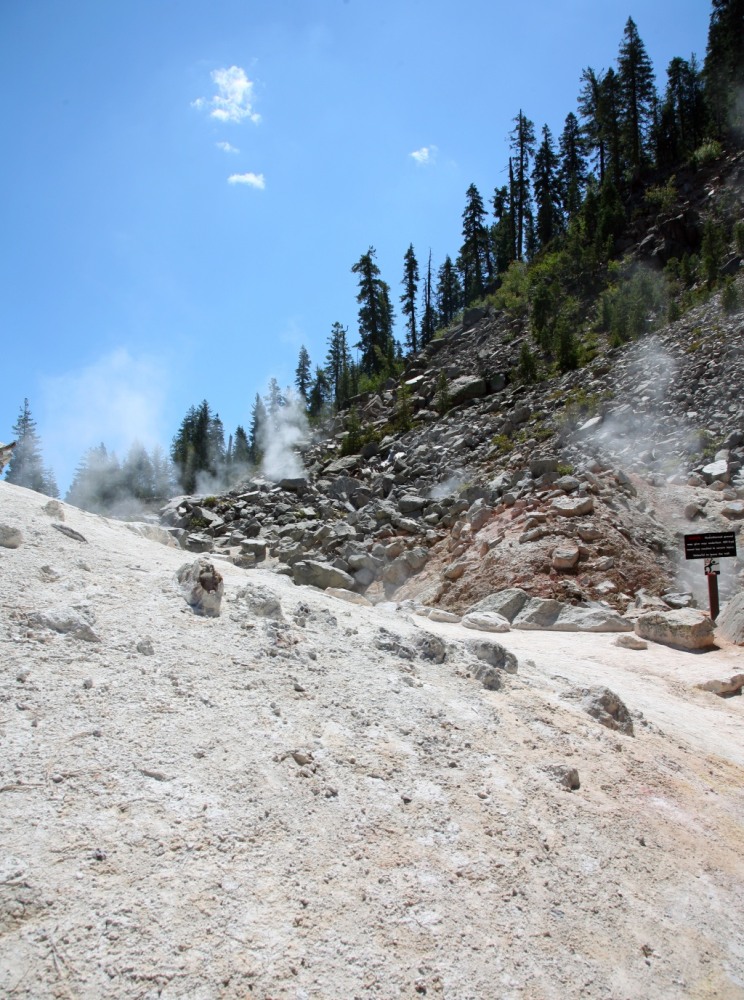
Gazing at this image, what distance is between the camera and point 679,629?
9.45 metres

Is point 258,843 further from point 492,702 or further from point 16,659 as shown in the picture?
point 492,702

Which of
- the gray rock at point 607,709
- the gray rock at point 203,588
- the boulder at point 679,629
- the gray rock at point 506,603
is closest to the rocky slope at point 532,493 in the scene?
the gray rock at point 506,603

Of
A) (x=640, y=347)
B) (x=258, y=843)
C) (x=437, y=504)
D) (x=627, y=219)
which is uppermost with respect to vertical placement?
(x=627, y=219)

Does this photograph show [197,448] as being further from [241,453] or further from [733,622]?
[733,622]

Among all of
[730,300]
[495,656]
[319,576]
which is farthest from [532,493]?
[730,300]

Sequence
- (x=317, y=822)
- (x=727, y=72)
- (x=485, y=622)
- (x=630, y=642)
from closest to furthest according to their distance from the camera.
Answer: (x=317, y=822) → (x=630, y=642) → (x=485, y=622) → (x=727, y=72)

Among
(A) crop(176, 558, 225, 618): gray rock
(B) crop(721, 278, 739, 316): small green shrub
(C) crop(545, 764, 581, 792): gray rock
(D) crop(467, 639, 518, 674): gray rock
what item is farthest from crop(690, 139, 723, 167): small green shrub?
(C) crop(545, 764, 581, 792): gray rock

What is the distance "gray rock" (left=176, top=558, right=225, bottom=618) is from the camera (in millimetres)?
5520

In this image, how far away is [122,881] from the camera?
2.88 meters

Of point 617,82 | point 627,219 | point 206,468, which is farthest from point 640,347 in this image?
point 206,468

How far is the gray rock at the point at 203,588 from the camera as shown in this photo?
18.1ft

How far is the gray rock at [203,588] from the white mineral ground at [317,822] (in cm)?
12

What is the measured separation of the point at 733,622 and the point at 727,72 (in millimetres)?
36235

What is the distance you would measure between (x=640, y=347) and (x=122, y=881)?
74.2 feet
